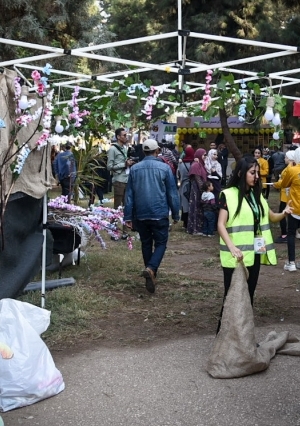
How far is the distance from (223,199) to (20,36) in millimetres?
13339

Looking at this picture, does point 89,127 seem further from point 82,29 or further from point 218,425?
point 82,29

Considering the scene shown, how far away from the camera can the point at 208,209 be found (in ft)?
42.3

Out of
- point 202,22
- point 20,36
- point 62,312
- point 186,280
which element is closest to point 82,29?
point 20,36

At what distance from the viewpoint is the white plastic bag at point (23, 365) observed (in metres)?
4.41

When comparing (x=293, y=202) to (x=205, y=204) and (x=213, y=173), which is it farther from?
(x=213, y=173)

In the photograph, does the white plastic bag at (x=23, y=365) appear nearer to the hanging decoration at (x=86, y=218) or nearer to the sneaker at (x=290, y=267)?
the hanging decoration at (x=86, y=218)

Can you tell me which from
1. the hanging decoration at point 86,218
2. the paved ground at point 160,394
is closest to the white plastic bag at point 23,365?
the paved ground at point 160,394

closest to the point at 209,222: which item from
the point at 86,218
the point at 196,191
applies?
the point at 196,191

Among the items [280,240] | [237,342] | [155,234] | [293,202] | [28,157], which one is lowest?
[280,240]

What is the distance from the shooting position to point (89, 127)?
22.5ft

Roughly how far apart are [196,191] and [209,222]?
0.68m

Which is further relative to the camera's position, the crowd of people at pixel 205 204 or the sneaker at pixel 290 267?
the sneaker at pixel 290 267

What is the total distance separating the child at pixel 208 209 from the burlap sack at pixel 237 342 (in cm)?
759

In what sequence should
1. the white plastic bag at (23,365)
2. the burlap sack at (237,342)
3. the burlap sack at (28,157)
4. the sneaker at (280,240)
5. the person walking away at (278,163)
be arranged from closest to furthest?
the white plastic bag at (23,365) → the burlap sack at (237,342) → the burlap sack at (28,157) → the sneaker at (280,240) → the person walking away at (278,163)
